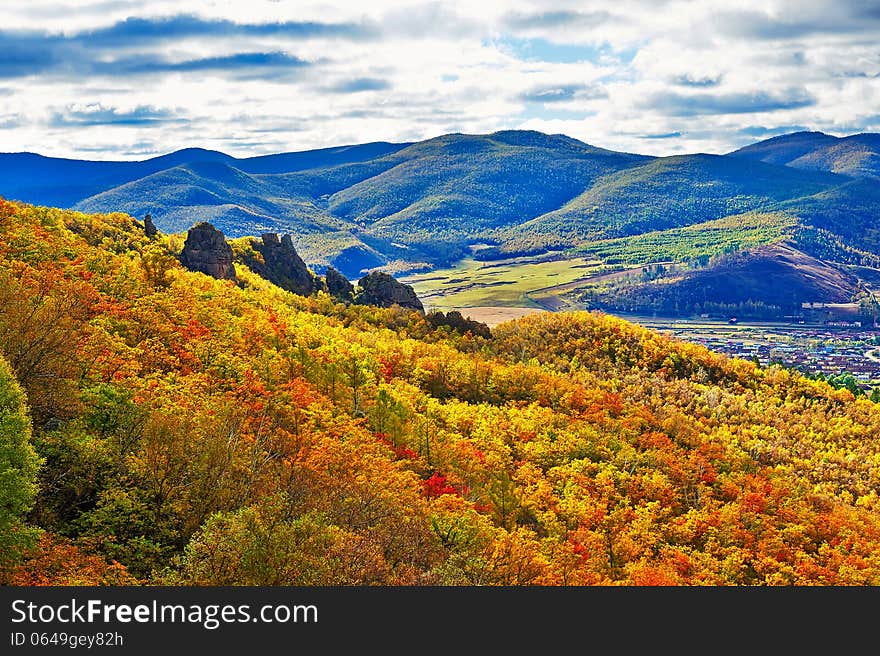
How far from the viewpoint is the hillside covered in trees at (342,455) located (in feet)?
165

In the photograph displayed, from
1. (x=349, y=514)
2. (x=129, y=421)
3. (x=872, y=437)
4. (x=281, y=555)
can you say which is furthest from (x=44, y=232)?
(x=872, y=437)

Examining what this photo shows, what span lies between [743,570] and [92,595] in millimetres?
87099

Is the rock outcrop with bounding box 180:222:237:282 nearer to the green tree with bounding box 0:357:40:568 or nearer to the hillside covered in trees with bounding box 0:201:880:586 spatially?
the hillside covered in trees with bounding box 0:201:880:586

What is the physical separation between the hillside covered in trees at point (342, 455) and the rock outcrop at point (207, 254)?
4869mm

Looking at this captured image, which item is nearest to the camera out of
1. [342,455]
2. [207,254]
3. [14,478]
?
[14,478]

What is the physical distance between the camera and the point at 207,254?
604 ft

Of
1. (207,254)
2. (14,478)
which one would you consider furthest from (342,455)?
(207,254)

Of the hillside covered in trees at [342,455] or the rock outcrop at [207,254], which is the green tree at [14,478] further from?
the rock outcrop at [207,254]

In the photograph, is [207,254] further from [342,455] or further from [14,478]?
[14,478]

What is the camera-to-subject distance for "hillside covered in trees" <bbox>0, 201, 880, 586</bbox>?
50.2 meters

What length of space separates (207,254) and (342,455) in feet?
373

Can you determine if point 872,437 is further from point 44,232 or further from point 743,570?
point 44,232

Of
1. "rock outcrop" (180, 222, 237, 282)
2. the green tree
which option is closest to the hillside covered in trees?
the green tree

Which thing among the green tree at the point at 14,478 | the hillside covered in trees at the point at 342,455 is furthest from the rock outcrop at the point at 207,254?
the green tree at the point at 14,478
